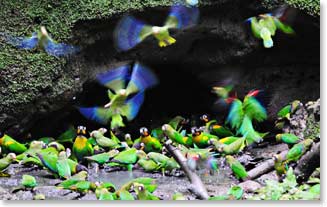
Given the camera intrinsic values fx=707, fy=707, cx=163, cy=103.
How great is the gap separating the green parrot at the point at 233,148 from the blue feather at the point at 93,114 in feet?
1.83

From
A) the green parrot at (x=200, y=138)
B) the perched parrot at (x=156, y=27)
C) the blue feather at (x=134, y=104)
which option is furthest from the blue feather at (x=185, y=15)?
the green parrot at (x=200, y=138)

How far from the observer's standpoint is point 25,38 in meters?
3.07

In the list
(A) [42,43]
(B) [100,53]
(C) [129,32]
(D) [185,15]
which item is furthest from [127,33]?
(A) [42,43]

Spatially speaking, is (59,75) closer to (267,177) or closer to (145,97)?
(145,97)

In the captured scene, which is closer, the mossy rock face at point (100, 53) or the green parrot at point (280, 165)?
the green parrot at point (280, 165)

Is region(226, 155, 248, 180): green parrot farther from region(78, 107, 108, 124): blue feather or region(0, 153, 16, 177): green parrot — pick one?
region(0, 153, 16, 177): green parrot

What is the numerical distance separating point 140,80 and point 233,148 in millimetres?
531

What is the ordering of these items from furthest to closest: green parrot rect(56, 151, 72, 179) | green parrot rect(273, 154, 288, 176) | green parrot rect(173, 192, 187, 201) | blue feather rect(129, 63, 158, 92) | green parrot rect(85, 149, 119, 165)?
blue feather rect(129, 63, 158, 92)
green parrot rect(85, 149, 119, 165)
green parrot rect(56, 151, 72, 179)
green parrot rect(273, 154, 288, 176)
green parrot rect(173, 192, 187, 201)

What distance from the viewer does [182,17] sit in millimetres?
3105

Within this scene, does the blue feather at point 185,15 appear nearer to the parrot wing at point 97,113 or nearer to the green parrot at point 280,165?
the parrot wing at point 97,113

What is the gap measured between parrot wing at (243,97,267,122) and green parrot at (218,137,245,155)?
215 millimetres

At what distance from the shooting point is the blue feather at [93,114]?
312 cm

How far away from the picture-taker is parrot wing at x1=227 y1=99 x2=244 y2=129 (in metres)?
3.10

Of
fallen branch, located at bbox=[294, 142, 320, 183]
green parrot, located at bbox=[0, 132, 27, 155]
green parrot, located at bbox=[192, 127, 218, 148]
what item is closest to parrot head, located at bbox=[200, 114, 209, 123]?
green parrot, located at bbox=[192, 127, 218, 148]
